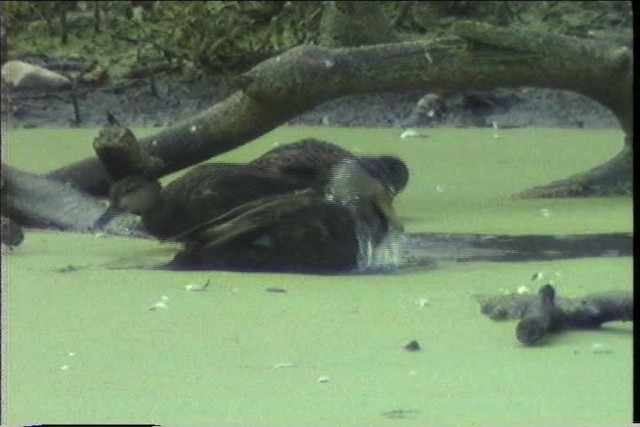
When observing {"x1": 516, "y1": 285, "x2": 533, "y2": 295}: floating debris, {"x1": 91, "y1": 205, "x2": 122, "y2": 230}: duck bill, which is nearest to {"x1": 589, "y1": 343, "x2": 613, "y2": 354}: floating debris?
{"x1": 516, "y1": 285, "x2": 533, "y2": 295}: floating debris

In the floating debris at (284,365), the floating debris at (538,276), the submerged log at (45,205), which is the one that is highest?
the floating debris at (284,365)

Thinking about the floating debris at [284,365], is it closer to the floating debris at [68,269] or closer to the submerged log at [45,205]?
the floating debris at [68,269]

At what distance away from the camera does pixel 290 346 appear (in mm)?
4719

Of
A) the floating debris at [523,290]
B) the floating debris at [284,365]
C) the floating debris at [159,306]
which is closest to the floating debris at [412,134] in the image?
the floating debris at [523,290]

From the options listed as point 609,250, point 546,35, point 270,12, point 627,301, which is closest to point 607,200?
point 546,35

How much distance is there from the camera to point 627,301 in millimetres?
4824

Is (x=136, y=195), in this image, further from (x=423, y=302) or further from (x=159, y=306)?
(x=423, y=302)

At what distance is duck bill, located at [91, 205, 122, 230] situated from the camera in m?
6.52

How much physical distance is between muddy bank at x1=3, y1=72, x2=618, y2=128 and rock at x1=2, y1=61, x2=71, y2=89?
0.31ft

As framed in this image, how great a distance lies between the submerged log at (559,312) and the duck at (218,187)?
1.29m

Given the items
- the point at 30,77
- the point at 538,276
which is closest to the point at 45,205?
the point at 538,276

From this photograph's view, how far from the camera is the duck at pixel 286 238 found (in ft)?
19.3

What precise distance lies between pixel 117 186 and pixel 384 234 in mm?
970

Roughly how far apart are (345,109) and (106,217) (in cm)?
493
